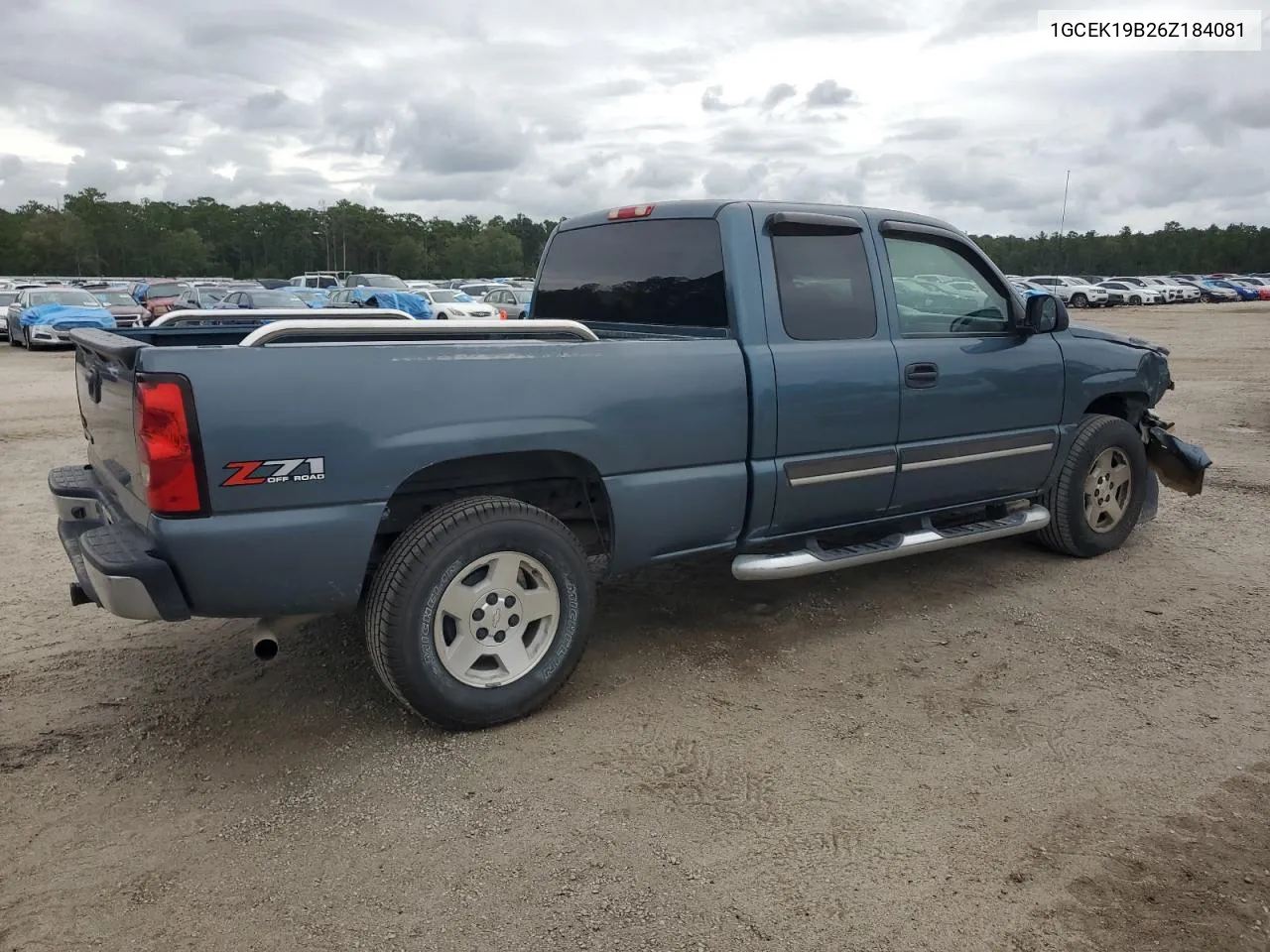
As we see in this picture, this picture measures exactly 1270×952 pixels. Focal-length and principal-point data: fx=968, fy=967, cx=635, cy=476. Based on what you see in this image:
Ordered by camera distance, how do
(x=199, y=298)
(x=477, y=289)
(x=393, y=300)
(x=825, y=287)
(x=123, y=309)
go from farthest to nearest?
(x=477, y=289), (x=199, y=298), (x=123, y=309), (x=393, y=300), (x=825, y=287)

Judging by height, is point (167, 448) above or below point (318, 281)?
above

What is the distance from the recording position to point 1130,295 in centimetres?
4856

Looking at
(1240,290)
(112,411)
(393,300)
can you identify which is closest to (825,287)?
(112,411)

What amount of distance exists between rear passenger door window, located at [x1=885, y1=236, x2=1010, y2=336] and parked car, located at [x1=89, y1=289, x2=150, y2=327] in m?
23.2

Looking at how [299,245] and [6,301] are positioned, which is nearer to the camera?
[6,301]

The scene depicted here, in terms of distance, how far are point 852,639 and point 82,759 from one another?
3167mm

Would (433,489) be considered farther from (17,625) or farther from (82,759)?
(17,625)

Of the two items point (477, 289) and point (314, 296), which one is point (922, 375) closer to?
point (314, 296)

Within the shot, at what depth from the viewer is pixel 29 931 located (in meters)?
2.51

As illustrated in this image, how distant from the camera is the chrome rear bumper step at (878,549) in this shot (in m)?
4.22

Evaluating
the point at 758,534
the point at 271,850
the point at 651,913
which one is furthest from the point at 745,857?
the point at 758,534

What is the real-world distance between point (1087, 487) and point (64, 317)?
76.5 ft

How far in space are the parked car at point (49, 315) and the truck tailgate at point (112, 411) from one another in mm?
19656

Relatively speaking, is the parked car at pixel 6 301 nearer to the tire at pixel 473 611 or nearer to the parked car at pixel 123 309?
the parked car at pixel 123 309
